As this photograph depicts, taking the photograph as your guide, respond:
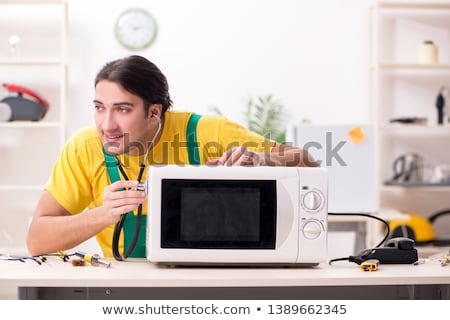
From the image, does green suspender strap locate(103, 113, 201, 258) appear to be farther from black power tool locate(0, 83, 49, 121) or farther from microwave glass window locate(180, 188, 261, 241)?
black power tool locate(0, 83, 49, 121)

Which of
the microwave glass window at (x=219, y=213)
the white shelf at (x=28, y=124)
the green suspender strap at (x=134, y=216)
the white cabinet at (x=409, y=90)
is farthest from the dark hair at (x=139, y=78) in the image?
the white cabinet at (x=409, y=90)

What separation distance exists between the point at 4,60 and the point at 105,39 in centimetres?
62

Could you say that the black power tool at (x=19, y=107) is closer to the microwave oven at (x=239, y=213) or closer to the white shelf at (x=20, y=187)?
the white shelf at (x=20, y=187)

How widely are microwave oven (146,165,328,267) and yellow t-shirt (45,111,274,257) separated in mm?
279

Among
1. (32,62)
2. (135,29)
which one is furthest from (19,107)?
(135,29)

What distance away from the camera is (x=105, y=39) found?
14.2 feet

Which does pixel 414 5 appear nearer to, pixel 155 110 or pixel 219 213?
pixel 155 110

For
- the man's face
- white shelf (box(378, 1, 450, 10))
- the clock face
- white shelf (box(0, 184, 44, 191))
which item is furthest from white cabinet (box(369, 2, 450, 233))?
the man's face

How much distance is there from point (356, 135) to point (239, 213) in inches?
92.0

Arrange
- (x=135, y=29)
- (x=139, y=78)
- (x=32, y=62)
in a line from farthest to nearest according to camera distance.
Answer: (x=135, y=29)
(x=32, y=62)
(x=139, y=78)

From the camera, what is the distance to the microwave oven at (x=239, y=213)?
4.68 feet

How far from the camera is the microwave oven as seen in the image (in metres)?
1.43

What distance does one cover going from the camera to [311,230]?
1.44 meters
